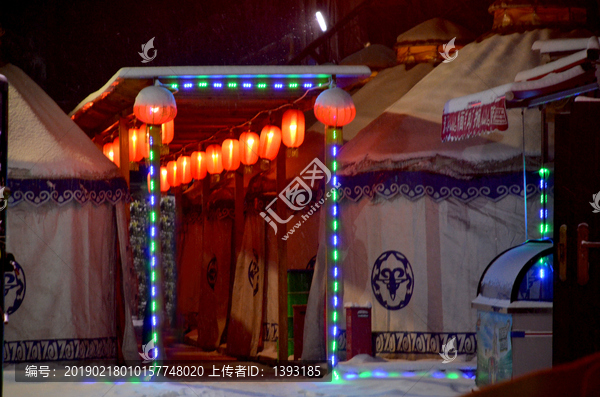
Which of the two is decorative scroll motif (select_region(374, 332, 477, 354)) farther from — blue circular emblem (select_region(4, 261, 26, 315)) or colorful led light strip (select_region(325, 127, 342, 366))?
blue circular emblem (select_region(4, 261, 26, 315))

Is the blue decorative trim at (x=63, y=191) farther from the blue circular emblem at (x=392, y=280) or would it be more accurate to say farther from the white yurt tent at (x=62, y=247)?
the blue circular emblem at (x=392, y=280)

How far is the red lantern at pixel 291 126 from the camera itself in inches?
338

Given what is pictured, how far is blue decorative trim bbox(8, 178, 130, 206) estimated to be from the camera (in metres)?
8.49

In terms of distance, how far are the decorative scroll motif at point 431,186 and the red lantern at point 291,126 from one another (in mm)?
772

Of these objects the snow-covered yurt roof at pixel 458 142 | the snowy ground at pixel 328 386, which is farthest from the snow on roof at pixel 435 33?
the snowy ground at pixel 328 386

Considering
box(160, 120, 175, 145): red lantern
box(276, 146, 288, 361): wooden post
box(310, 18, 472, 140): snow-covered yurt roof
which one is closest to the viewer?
box(160, 120, 175, 145): red lantern

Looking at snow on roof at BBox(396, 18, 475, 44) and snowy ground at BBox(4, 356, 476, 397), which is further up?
snow on roof at BBox(396, 18, 475, 44)

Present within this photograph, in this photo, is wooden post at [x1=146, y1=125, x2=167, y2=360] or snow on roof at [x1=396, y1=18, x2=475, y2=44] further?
snow on roof at [x1=396, y1=18, x2=475, y2=44]

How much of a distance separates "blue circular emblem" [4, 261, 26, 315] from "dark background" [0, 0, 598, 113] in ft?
20.6

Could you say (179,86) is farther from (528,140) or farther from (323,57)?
(323,57)

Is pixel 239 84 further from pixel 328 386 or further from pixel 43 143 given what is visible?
pixel 328 386

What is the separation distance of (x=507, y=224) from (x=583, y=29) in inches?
106

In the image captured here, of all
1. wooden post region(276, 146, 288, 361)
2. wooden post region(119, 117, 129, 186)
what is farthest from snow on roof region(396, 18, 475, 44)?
wooden post region(119, 117, 129, 186)

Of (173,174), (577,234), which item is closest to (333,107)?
(577,234)
